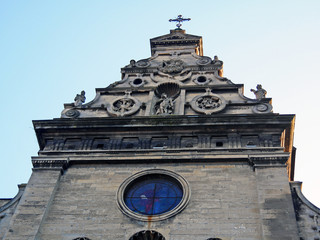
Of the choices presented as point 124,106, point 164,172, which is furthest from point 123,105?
point 164,172

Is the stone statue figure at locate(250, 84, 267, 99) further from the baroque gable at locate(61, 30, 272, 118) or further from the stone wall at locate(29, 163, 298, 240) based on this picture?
the stone wall at locate(29, 163, 298, 240)

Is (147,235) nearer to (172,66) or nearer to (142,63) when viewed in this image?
(172,66)

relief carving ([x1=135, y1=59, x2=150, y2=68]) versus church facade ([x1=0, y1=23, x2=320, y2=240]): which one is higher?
relief carving ([x1=135, y1=59, x2=150, y2=68])

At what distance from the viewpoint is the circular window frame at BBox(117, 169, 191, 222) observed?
21.7 metres

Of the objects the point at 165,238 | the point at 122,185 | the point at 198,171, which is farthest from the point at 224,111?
the point at 165,238

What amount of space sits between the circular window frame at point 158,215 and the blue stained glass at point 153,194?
0.15 metres

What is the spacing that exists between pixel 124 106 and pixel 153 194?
19.5 ft

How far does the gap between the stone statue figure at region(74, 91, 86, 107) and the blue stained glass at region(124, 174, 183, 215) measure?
6.25 metres

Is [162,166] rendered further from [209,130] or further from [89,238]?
[89,238]

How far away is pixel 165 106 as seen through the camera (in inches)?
1072

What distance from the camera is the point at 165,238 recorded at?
20.7m

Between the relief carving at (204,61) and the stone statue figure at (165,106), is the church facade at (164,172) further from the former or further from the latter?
the relief carving at (204,61)

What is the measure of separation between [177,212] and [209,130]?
4710mm

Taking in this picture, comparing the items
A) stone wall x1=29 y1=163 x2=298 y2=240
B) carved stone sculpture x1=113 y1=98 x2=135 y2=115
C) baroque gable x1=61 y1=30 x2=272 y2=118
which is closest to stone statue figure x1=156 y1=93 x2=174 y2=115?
baroque gable x1=61 y1=30 x2=272 y2=118
